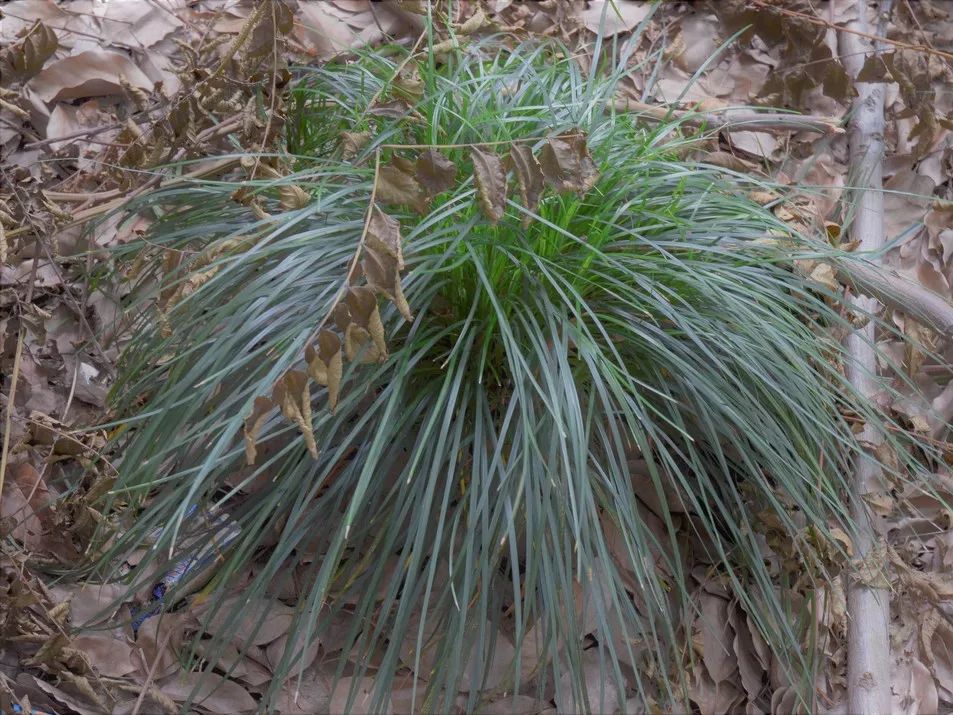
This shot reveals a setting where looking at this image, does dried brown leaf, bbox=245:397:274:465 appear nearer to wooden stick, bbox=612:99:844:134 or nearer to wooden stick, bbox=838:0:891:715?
wooden stick, bbox=838:0:891:715

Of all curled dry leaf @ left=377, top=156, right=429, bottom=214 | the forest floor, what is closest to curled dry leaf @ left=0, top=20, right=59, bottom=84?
the forest floor

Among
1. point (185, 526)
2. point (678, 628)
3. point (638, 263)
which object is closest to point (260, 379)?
point (185, 526)

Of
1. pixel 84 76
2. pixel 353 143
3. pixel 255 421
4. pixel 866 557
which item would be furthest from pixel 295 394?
pixel 84 76

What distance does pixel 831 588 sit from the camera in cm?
166

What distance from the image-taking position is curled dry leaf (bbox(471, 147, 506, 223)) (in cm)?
121

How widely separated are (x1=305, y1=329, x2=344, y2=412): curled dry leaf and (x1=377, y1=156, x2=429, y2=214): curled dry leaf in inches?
10.2

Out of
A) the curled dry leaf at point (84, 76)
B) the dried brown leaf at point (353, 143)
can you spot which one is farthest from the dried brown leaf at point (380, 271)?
the curled dry leaf at point (84, 76)

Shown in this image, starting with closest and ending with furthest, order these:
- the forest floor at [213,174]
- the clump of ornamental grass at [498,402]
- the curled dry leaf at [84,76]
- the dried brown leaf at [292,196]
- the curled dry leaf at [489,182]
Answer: the curled dry leaf at [489,182]
the clump of ornamental grass at [498,402]
the dried brown leaf at [292,196]
the forest floor at [213,174]
the curled dry leaf at [84,76]

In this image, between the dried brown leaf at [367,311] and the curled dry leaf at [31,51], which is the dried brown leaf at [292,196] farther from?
the curled dry leaf at [31,51]

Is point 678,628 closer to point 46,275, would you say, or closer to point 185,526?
point 185,526

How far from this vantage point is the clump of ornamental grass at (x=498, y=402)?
55.4 inches

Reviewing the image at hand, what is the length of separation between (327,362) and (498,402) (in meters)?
0.55

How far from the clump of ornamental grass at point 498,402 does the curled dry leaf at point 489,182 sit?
0.13 ft

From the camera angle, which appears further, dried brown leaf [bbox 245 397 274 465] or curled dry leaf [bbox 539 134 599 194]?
curled dry leaf [bbox 539 134 599 194]
